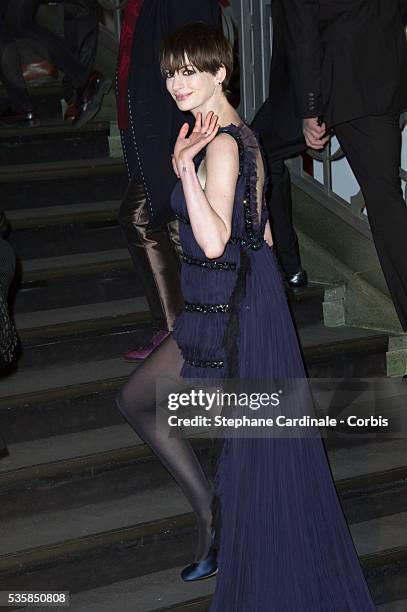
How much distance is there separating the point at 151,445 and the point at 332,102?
1.69m

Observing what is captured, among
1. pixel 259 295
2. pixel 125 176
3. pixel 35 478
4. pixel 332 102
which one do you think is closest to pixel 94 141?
pixel 125 176

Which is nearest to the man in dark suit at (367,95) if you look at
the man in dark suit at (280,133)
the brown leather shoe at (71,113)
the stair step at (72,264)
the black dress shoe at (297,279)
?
the man in dark suit at (280,133)

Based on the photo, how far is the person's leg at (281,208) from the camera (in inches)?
207

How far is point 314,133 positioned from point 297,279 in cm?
100

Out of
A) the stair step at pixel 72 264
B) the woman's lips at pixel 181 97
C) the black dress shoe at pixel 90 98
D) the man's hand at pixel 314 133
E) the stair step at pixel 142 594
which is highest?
the woman's lips at pixel 181 97

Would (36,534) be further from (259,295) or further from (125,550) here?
(259,295)

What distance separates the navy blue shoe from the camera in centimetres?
398

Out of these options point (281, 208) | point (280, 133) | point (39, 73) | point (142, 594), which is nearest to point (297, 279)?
point (281, 208)

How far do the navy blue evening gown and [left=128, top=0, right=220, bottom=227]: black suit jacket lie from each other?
3.05 ft

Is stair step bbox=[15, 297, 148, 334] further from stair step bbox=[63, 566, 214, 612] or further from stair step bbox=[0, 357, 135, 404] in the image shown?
stair step bbox=[63, 566, 214, 612]

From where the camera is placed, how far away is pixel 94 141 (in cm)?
636

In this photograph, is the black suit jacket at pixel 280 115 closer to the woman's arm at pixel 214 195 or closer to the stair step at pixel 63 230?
the stair step at pixel 63 230

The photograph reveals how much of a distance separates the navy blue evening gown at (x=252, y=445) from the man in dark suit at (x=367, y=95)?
3.67 ft

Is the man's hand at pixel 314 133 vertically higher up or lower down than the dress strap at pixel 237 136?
lower down
